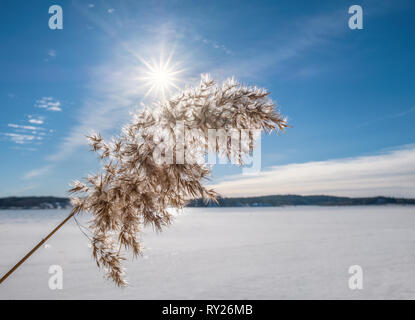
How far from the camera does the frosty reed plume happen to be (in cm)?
136

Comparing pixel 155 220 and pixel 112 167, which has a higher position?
pixel 112 167

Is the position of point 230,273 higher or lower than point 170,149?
lower

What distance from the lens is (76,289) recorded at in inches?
301

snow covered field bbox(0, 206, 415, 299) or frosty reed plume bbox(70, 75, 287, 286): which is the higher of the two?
frosty reed plume bbox(70, 75, 287, 286)

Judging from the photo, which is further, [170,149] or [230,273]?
[230,273]

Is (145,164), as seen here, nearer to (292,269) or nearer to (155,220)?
(155,220)

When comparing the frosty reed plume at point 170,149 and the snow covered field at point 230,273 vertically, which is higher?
the frosty reed plume at point 170,149

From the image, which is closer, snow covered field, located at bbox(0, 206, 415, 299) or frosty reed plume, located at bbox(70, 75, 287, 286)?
frosty reed plume, located at bbox(70, 75, 287, 286)

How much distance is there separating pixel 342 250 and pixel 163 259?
8268 millimetres

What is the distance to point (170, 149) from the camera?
136cm

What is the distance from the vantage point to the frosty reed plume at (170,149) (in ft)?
4.45

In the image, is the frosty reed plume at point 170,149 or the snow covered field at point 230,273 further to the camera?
the snow covered field at point 230,273

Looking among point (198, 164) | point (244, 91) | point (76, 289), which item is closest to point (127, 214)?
point (198, 164)

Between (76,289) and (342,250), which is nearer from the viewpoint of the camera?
(76,289)
